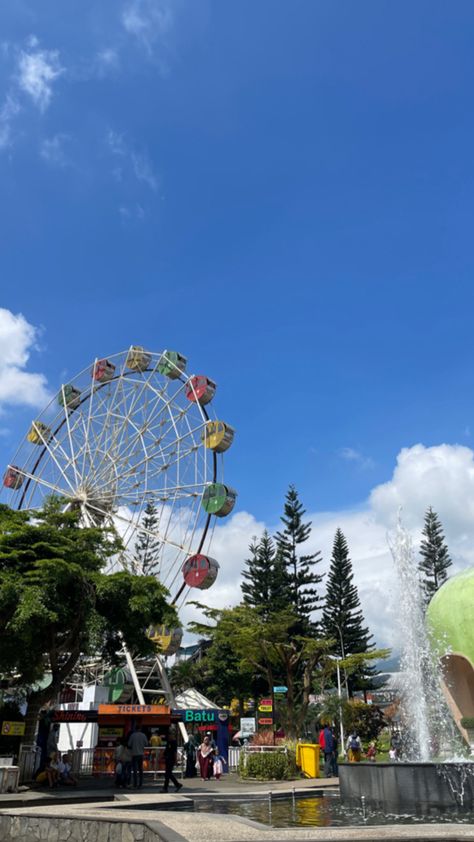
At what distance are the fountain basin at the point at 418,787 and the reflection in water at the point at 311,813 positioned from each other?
0.19 meters

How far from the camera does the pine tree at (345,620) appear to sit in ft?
175

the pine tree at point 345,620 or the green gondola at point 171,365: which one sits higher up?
the green gondola at point 171,365

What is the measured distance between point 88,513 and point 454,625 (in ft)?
67.6

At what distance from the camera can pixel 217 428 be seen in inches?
1208

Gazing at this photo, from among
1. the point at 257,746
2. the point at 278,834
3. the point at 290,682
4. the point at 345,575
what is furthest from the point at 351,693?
the point at 278,834

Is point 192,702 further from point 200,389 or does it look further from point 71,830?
point 71,830

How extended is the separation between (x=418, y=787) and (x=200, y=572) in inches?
743

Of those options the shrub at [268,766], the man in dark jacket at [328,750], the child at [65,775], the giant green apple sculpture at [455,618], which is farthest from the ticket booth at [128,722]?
the giant green apple sculpture at [455,618]

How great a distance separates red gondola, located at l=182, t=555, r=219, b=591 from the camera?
28.7 metres

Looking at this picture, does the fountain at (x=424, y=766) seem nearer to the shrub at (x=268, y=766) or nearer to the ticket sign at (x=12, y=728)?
the shrub at (x=268, y=766)

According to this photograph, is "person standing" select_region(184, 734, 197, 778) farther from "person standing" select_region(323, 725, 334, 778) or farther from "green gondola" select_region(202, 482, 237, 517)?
"green gondola" select_region(202, 482, 237, 517)

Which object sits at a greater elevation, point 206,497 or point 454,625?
point 206,497

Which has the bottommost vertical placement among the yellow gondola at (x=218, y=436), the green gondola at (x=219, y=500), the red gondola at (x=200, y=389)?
the green gondola at (x=219, y=500)

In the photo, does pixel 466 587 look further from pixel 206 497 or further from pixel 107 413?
pixel 107 413
